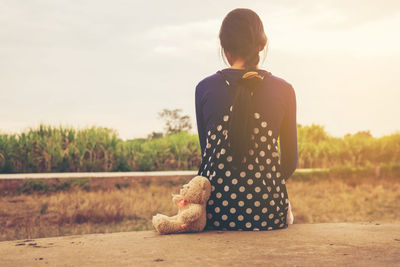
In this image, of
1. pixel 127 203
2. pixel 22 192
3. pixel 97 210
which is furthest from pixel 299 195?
pixel 22 192

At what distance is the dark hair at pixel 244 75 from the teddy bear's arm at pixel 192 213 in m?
0.36

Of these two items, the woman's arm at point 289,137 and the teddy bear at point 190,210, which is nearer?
the teddy bear at point 190,210

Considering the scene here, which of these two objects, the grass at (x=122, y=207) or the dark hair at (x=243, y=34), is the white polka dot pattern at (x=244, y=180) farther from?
the grass at (x=122, y=207)

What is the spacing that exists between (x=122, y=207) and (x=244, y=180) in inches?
162

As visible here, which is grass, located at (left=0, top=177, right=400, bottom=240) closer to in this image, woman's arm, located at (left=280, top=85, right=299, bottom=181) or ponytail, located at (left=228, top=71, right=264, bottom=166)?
woman's arm, located at (left=280, top=85, right=299, bottom=181)

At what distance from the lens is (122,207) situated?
6.55 metres

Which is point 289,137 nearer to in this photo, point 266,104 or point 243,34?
point 266,104

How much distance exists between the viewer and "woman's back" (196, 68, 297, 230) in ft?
9.08

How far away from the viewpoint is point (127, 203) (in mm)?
6766

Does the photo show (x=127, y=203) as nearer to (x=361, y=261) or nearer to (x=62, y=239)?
(x=62, y=239)

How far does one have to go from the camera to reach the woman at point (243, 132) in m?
2.75

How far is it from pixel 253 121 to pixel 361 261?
3.30ft

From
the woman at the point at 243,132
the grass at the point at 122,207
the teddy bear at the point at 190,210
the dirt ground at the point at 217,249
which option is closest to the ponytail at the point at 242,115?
the woman at the point at 243,132

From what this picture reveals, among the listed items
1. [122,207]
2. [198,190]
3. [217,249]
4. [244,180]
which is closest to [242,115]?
[244,180]
